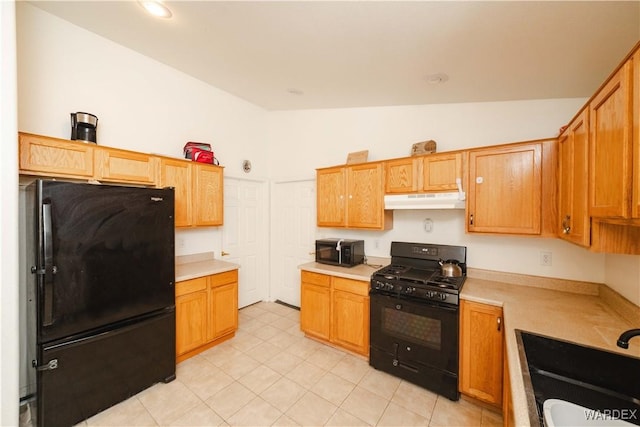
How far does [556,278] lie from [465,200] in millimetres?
1046

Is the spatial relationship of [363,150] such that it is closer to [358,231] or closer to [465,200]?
[358,231]

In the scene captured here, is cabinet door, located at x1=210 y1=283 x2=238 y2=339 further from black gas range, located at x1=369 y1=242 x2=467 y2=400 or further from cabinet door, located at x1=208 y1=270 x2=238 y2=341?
black gas range, located at x1=369 y1=242 x2=467 y2=400

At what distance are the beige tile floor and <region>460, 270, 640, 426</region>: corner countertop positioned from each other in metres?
0.91

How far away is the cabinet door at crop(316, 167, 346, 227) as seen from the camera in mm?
3115

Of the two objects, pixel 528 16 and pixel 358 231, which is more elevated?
pixel 528 16

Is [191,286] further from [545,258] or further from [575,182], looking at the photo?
[545,258]

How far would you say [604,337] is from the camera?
4.51 ft

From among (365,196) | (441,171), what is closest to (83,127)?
(365,196)

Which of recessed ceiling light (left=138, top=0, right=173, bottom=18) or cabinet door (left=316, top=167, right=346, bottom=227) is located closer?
recessed ceiling light (left=138, top=0, right=173, bottom=18)

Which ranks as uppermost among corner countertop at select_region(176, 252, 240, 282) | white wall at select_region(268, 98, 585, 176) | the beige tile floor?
white wall at select_region(268, 98, 585, 176)

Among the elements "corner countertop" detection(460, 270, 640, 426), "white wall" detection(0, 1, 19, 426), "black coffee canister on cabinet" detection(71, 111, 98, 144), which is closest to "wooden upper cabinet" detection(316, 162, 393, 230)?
"corner countertop" detection(460, 270, 640, 426)

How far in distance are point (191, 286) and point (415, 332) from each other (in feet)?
7.29

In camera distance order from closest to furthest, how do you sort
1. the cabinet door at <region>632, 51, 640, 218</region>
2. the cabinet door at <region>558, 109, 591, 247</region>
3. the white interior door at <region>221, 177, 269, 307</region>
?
the cabinet door at <region>632, 51, 640, 218</region>, the cabinet door at <region>558, 109, 591, 247</region>, the white interior door at <region>221, 177, 269, 307</region>

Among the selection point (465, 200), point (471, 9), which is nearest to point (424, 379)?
point (465, 200)
